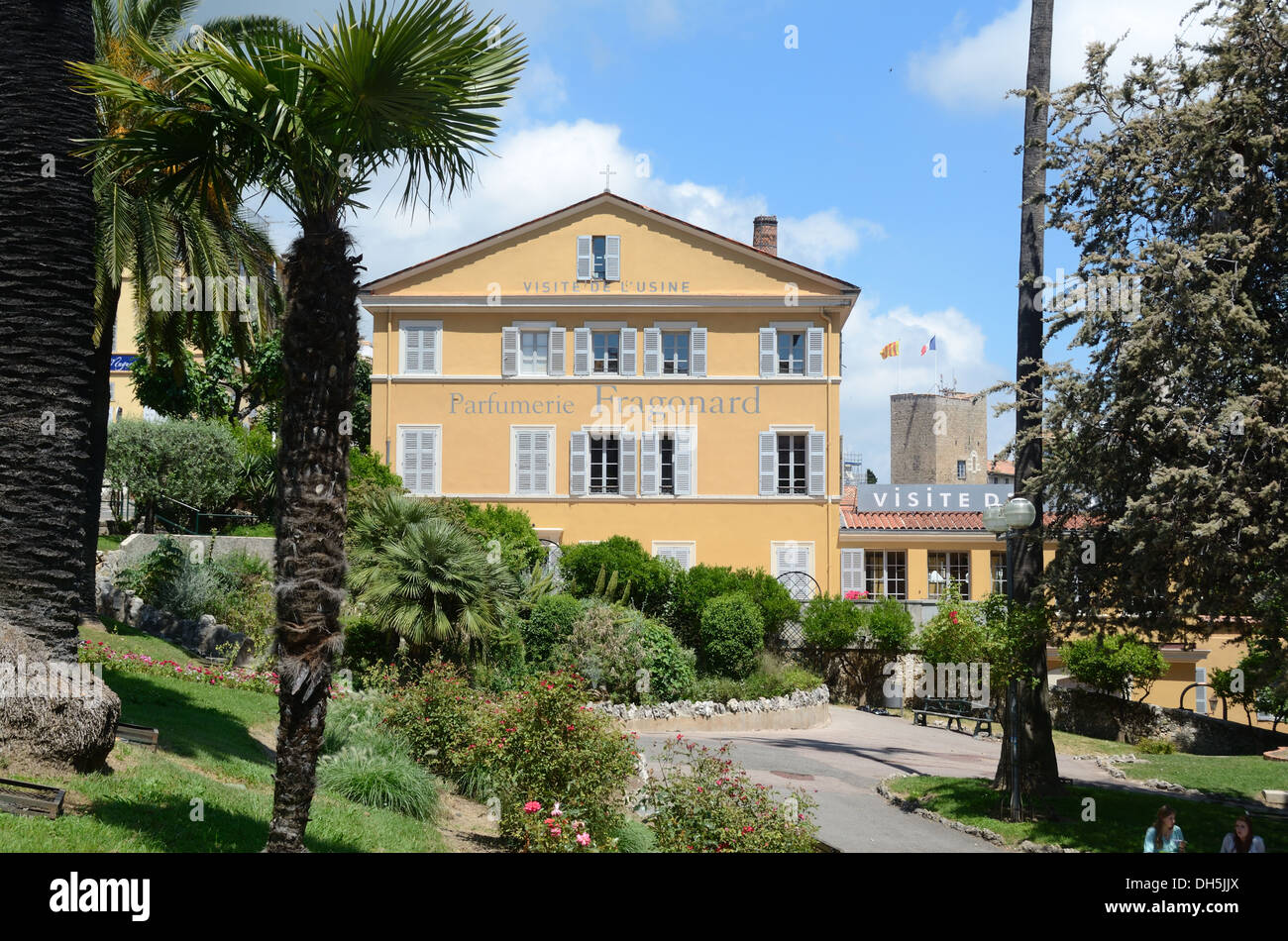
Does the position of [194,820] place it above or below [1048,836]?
above

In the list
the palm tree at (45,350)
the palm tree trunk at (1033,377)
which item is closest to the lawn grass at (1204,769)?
the palm tree trunk at (1033,377)

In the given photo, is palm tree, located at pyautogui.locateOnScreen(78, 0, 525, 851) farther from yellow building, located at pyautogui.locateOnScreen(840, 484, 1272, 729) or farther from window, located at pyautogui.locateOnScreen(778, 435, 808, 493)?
yellow building, located at pyautogui.locateOnScreen(840, 484, 1272, 729)

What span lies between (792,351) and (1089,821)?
851 inches

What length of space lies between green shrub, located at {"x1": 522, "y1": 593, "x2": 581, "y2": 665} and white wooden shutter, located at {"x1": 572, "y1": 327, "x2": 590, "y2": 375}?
40.1ft

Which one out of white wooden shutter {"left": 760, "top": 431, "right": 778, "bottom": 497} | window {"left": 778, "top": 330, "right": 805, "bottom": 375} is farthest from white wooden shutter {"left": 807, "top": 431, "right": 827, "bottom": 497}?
window {"left": 778, "top": 330, "right": 805, "bottom": 375}

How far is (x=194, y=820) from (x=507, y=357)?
25.6m

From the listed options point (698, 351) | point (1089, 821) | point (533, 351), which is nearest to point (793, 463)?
point (698, 351)

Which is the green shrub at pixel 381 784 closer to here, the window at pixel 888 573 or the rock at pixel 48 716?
the rock at pixel 48 716

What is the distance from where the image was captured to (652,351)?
33281mm

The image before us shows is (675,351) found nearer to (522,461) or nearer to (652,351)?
(652,351)

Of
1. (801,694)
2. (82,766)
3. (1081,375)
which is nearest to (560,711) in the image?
(82,766)
